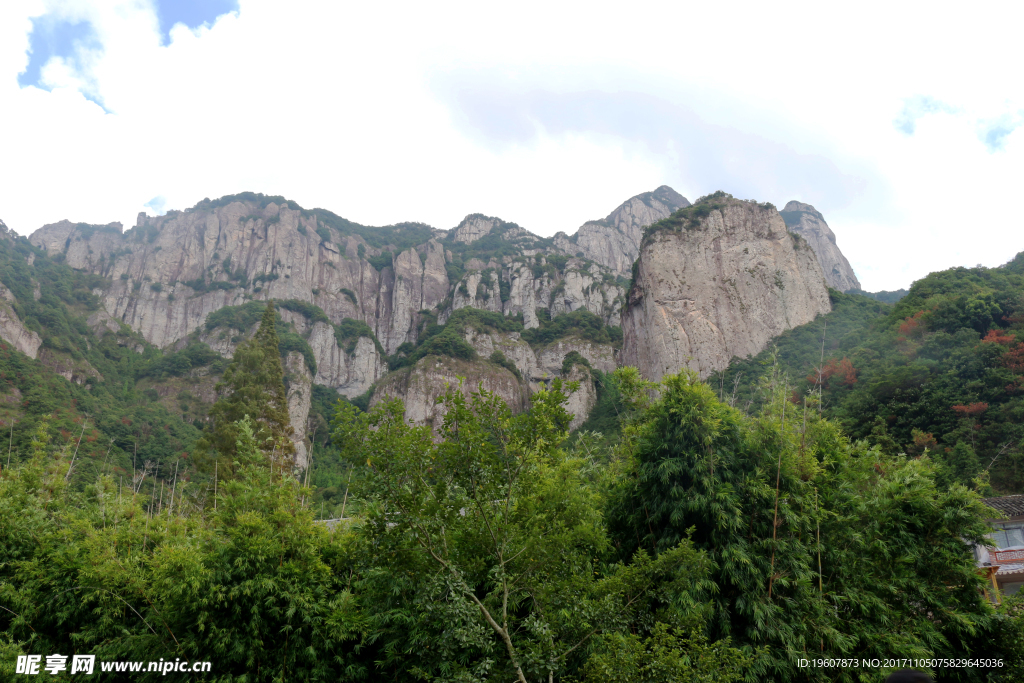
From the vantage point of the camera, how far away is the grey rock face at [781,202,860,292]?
125 m

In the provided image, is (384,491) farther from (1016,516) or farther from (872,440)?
(872,440)

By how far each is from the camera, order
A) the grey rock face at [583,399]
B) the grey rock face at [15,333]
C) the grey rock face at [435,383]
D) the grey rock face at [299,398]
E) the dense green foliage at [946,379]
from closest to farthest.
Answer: the dense green foliage at [946,379] < the grey rock face at [15,333] < the grey rock face at [299,398] < the grey rock face at [435,383] < the grey rock face at [583,399]

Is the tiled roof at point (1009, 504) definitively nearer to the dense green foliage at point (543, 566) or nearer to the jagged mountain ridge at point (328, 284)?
the dense green foliage at point (543, 566)

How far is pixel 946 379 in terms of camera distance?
86.3 feet

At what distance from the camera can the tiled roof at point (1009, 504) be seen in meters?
17.6

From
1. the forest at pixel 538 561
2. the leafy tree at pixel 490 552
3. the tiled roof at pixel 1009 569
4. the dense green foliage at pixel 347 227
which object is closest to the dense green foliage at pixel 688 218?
the tiled roof at pixel 1009 569

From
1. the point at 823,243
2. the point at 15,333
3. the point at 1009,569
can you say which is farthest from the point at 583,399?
the point at 823,243

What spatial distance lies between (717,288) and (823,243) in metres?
98.3

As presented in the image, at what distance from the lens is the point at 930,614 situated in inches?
376

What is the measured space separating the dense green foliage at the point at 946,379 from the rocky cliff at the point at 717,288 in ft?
44.0

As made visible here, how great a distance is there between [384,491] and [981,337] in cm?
3667

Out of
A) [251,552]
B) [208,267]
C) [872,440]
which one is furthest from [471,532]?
[208,267]

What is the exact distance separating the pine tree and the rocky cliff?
3510cm

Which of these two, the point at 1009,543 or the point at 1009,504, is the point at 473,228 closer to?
the point at 1009,504
